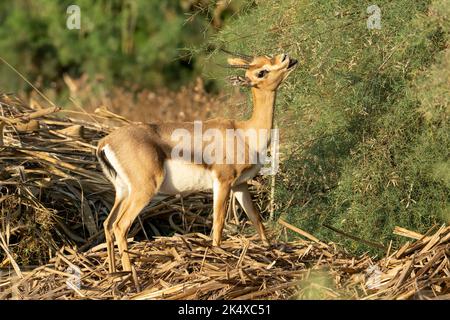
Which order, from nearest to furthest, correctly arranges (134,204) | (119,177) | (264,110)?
(134,204) < (119,177) < (264,110)

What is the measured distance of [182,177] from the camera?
7.90 meters

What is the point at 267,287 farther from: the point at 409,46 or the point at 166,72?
the point at 166,72

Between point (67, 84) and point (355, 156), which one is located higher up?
point (355, 156)

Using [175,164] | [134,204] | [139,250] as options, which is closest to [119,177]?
[134,204]

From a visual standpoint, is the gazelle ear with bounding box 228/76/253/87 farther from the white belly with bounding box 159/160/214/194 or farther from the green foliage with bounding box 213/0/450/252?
the white belly with bounding box 159/160/214/194

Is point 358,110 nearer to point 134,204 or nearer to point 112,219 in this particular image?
point 134,204

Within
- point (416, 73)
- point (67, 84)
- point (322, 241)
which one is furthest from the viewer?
point (67, 84)

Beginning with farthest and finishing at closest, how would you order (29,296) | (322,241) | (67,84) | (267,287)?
(67,84) < (322,241) < (29,296) < (267,287)

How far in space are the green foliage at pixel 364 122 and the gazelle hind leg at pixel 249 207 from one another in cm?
46

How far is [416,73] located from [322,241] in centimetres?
152

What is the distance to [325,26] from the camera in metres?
7.96

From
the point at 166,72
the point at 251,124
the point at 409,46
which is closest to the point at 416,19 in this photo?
the point at 409,46

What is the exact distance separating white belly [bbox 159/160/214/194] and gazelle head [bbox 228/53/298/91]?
29.3 inches

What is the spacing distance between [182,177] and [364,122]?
1495mm
